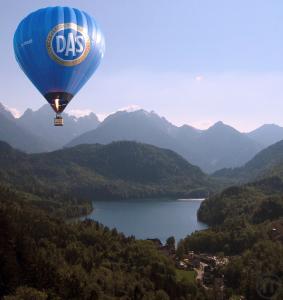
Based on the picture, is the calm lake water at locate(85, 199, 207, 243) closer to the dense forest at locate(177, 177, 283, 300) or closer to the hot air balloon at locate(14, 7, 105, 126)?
the dense forest at locate(177, 177, 283, 300)

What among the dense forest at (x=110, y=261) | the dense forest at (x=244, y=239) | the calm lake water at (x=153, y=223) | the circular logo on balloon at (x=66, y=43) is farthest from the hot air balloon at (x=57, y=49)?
the calm lake water at (x=153, y=223)

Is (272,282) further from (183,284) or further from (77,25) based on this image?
(77,25)

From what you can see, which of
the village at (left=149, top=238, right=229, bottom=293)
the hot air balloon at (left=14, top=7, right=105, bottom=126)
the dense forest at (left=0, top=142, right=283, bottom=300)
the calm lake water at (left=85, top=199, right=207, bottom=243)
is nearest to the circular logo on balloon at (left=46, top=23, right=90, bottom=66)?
the hot air balloon at (left=14, top=7, right=105, bottom=126)

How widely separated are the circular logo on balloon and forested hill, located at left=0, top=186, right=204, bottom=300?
2287cm

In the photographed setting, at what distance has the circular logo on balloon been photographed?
4638 centimetres

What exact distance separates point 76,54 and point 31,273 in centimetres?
2695

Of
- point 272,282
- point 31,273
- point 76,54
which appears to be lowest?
point 272,282

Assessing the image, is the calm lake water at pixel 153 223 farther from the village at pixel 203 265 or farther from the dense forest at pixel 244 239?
the village at pixel 203 265

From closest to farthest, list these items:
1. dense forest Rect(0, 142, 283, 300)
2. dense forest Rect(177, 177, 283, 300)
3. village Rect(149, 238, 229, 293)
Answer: dense forest Rect(0, 142, 283, 300) < dense forest Rect(177, 177, 283, 300) < village Rect(149, 238, 229, 293)

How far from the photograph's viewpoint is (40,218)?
392 ft

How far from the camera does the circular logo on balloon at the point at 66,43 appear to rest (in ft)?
152

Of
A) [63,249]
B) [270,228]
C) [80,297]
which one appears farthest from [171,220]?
[80,297]

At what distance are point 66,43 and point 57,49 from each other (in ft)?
3.18

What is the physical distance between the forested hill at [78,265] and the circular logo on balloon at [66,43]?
22870mm
